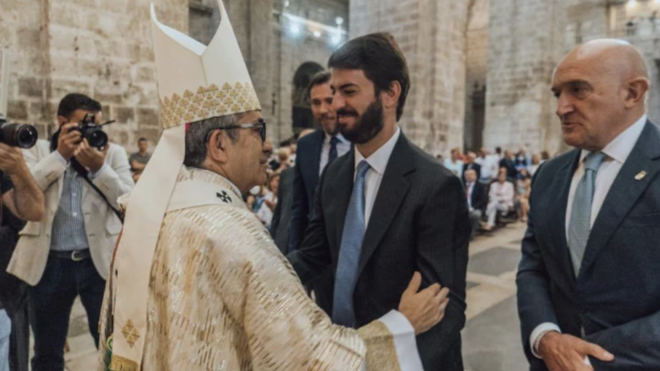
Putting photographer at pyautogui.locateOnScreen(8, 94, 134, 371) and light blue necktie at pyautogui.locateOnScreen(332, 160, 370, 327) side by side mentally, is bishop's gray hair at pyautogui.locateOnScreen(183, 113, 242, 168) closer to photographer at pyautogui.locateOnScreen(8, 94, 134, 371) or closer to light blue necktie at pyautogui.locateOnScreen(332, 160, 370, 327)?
light blue necktie at pyautogui.locateOnScreen(332, 160, 370, 327)

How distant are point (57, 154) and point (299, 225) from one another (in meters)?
1.27

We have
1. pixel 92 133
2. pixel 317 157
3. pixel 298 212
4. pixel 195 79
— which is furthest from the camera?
pixel 317 157

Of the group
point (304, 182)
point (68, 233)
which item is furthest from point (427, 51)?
point (68, 233)

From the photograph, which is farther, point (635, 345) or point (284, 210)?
point (284, 210)

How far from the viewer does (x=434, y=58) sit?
8.47 meters

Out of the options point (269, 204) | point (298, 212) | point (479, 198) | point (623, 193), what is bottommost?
point (479, 198)

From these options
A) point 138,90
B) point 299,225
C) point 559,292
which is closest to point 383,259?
point 559,292

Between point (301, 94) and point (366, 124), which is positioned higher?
point (301, 94)

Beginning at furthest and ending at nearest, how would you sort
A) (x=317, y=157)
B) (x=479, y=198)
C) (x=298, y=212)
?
1. (x=479, y=198)
2. (x=317, y=157)
3. (x=298, y=212)

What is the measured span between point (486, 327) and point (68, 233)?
9.93ft

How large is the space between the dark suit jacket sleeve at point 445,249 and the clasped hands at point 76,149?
1.73m

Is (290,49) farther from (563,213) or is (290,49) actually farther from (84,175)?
(563,213)

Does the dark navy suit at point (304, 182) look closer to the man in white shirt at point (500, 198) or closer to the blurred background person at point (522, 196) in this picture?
the man in white shirt at point (500, 198)

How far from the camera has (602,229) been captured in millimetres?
1327
